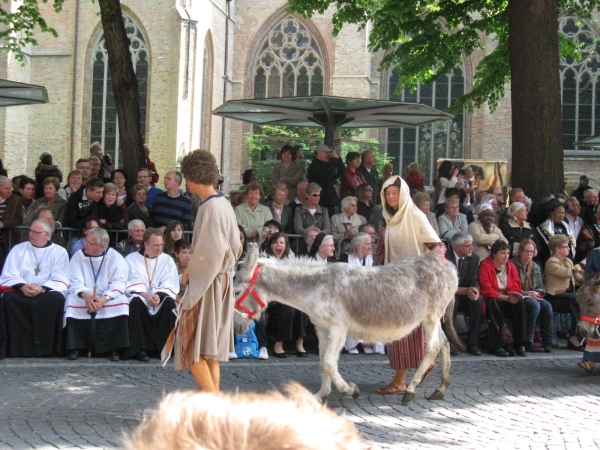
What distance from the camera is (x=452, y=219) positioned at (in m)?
14.5

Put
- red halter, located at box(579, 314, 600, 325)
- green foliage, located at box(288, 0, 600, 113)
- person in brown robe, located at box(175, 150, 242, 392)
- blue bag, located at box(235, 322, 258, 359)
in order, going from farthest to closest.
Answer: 1. green foliage, located at box(288, 0, 600, 113)
2. blue bag, located at box(235, 322, 258, 359)
3. red halter, located at box(579, 314, 600, 325)
4. person in brown robe, located at box(175, 150, 242, 392)

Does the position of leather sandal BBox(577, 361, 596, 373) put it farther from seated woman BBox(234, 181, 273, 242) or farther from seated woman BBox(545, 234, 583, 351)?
seated woman BBox(234, 181, 273, 242)

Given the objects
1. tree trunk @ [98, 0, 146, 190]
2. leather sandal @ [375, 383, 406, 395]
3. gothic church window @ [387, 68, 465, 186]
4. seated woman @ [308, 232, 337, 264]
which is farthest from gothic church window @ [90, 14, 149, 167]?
leather sandal @ [375, 383, 406, 395]

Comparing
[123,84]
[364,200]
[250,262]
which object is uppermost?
[123,84]

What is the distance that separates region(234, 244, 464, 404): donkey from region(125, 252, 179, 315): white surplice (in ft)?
10.2

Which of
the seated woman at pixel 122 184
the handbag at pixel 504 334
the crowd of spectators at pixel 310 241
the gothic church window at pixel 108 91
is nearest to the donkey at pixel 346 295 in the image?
the crowd of spectators at pixel 310 241

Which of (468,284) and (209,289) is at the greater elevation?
(209,289)

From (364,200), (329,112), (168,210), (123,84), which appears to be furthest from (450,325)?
(123,84)

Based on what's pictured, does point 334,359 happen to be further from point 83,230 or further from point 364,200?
point 364,200

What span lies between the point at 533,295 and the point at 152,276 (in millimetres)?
5419

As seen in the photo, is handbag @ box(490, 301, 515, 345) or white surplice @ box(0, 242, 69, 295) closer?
white surplice @ box(0, 242, 69, 295)

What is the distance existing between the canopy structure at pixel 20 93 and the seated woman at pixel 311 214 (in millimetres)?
6647

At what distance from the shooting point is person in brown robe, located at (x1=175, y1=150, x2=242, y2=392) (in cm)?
726

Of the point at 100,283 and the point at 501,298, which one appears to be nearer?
the point at 100,283
